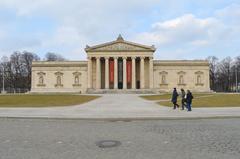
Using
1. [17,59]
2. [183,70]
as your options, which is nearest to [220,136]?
[183,70]

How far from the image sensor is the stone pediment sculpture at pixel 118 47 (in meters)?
100

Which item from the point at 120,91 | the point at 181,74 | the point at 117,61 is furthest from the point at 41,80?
the point at 181,74

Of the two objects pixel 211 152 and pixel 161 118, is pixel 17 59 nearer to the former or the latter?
pixel 161 118

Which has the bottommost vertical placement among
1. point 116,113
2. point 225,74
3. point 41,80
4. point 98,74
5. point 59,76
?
point 116,113

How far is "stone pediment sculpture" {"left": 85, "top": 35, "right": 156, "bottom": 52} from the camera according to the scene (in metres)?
100

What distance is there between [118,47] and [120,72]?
8320mm

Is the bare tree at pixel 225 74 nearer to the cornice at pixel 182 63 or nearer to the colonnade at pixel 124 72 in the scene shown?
the cornice at pixel 182 63

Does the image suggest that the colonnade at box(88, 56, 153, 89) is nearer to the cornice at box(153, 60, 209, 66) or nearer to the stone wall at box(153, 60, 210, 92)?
the stone wall at box(153, 60, 210, 92)

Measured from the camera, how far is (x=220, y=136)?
11867 millimetres

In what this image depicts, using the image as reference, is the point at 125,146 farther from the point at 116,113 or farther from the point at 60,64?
the point at 60,64

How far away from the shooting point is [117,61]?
10194 cm

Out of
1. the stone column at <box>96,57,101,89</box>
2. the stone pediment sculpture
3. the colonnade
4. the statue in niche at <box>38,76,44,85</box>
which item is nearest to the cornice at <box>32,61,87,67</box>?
the statue in niche at <box>38,76,44,85</box>

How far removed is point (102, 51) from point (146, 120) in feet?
269

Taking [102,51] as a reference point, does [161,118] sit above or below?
below
